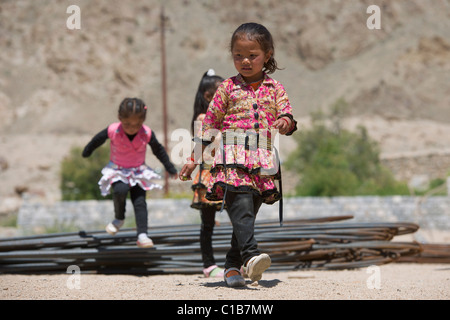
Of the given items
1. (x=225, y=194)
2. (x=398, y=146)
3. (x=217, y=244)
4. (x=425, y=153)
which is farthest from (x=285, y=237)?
(x=398, y=146)

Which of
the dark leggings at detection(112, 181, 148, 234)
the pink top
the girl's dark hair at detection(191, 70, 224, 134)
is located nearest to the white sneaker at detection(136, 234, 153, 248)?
the dark leggings at detection(112, 181, 148, 234)

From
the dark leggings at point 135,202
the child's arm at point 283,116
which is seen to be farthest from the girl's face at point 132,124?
the child's arm at point 283,116

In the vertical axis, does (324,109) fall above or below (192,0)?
below

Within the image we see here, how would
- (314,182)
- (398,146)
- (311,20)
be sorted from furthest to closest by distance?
(311,20)
(398,146)
(314,182)

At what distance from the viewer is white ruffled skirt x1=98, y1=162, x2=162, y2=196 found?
17.5 feet

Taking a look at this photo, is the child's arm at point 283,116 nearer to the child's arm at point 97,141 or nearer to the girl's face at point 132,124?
the girl's face at point 132,124

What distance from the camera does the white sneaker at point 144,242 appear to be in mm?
5188

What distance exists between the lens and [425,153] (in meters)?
37.5

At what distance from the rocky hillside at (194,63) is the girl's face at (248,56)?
3709 centimetres

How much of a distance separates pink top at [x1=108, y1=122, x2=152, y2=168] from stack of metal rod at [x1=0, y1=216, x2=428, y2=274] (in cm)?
72

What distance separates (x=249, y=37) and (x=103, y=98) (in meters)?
45.7

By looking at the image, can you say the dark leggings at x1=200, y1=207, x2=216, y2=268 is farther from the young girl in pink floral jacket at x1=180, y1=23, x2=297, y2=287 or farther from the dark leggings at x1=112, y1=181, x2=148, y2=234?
the young girl in pink floral jacket at x1=180, y1=23, x2=297, y2=287

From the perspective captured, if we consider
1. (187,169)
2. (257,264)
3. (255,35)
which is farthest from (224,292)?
(255,35)

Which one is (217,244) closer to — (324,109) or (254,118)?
(254,118)
